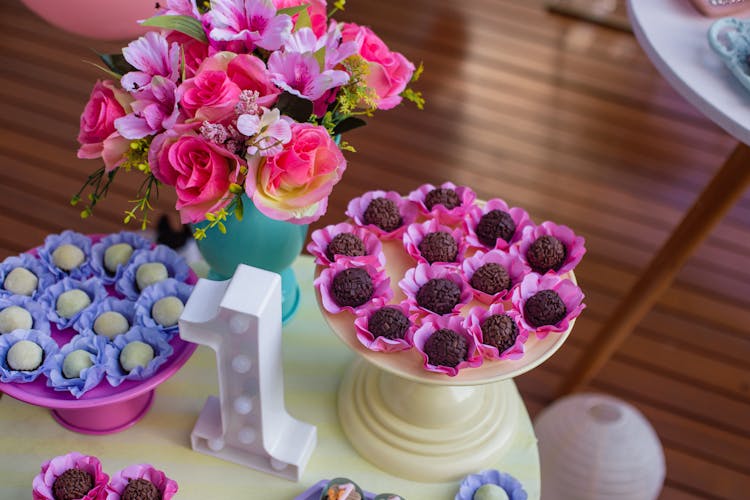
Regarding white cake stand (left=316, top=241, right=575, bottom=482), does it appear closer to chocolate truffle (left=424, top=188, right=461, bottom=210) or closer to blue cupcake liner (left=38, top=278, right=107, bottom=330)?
chocolate truffle (left=424, top=188, right=461, bottom=210)

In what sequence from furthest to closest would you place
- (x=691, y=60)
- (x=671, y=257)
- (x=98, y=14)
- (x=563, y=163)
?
(x=563, y=163)
(x=98, y=14)
(x=671, y=257)
(x=691, y=60)

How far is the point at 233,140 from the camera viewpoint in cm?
96

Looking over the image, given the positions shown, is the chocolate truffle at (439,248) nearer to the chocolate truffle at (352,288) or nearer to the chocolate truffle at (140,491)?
the chocolate truffle at (352,288)

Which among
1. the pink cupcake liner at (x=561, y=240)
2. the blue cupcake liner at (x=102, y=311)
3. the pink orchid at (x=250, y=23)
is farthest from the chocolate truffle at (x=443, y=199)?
the blue cupcake liner at (x=102, y=311)

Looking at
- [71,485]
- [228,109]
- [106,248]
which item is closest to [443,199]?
[228,109]

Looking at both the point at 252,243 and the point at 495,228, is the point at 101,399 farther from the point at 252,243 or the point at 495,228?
the point at 495,228

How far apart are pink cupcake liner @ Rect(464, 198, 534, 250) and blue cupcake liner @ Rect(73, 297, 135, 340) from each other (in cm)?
46

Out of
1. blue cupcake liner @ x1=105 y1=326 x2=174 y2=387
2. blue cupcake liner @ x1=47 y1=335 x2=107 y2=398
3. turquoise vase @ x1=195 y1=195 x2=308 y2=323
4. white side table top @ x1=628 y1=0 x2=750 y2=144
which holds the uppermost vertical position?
white side table top @ x1=628 y1=0 x2=750 y2=144

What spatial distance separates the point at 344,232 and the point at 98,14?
99cm

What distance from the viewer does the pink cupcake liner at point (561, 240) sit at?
1.11 meters

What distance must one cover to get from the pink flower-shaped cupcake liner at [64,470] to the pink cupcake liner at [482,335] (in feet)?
1.55

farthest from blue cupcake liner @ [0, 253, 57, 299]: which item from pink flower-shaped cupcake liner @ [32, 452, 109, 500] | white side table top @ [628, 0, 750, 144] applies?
white side table top @ [628, 0, 750, 144]

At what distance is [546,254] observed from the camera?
110 centimetres

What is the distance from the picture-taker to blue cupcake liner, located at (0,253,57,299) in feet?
3.74
